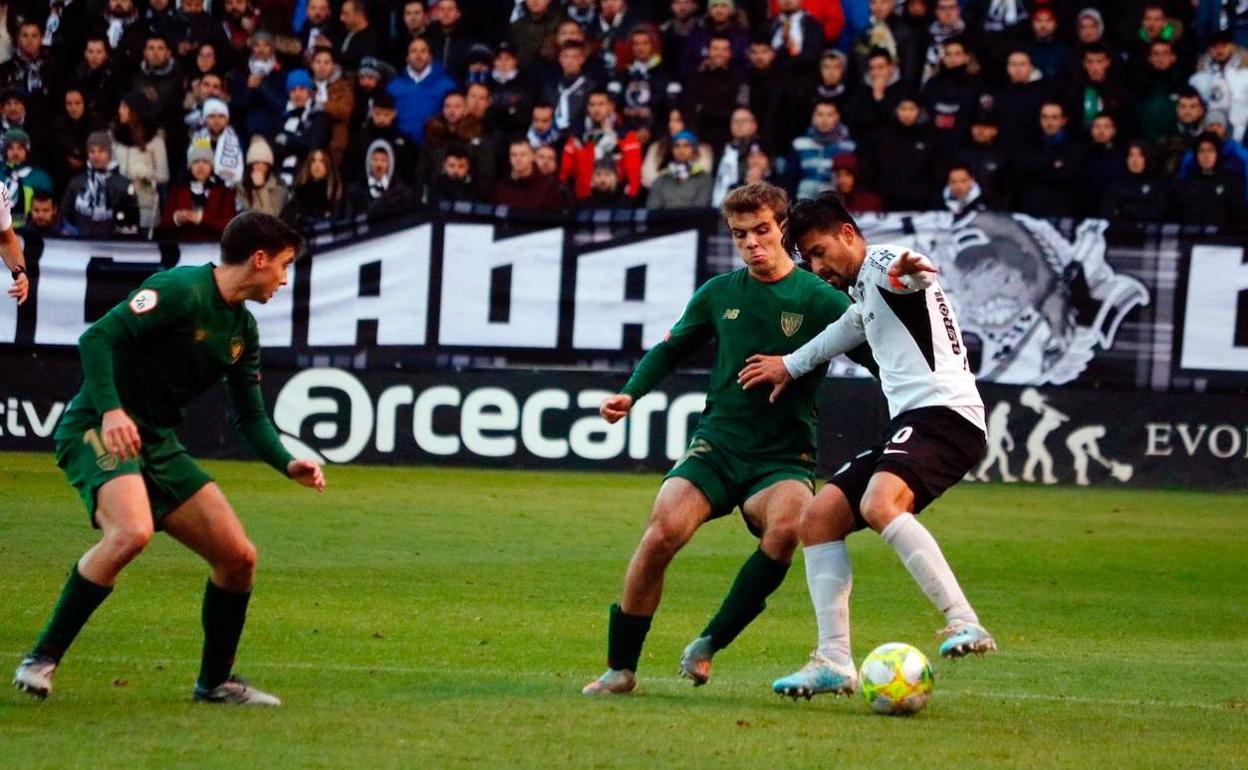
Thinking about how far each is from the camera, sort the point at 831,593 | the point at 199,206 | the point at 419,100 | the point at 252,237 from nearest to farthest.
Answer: the point at 252,237
the point at 831,593
the point at 199,206
the point at 419,100

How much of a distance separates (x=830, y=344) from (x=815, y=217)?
0.49 metres

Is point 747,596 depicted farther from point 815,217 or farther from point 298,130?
point 298,130

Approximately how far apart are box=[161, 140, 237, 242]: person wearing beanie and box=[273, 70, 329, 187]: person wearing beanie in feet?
2.21

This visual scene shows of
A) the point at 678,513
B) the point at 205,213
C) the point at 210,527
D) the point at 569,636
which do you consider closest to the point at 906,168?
the point at 205,213

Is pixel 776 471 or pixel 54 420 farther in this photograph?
pixel 54 420

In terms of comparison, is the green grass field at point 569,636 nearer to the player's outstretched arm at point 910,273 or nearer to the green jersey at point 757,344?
the green jersey at point 757,344

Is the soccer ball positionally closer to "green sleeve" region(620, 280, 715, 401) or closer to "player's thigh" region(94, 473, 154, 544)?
"green sleeve" region(620, 280, 715, 401)

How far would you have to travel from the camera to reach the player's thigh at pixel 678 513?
7.55 metres

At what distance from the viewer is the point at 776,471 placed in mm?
7742

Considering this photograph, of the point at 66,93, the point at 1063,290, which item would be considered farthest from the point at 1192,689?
the point at 66,93

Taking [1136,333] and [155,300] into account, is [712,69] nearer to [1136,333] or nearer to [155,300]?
[1136,333]

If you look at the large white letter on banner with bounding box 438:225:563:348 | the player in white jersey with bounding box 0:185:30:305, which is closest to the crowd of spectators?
the large white letter on banner with bounding box 438:225:563:348

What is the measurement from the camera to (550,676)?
814 cm

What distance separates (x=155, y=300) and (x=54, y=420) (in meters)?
10.4
